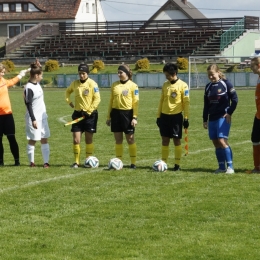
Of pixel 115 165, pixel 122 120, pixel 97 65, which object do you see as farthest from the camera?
pixel 97 65

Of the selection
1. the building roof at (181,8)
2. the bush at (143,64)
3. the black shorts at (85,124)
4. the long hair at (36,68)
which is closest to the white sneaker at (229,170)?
the black shorts at (85,124)

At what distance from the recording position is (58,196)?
9711 mm

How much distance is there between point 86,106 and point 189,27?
62.0m

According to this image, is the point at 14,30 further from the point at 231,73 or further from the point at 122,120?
the point at 122,120

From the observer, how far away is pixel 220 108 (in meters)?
11.4

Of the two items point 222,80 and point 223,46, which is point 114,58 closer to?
point 223,46

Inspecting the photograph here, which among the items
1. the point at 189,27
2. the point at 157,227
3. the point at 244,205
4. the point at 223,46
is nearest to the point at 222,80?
the point at 244,205

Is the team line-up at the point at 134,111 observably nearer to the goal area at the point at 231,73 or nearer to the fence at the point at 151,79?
the goal area at the point at 231,73

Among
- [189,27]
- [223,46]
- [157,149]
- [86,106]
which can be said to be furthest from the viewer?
[189,27]

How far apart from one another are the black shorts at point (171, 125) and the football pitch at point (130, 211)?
2.19ft

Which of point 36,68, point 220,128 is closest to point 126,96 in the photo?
point 36,68

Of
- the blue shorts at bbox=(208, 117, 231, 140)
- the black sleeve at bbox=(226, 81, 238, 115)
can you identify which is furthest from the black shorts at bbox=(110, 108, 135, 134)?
the black sleeve at bbox=(226, 81, 238, 115)

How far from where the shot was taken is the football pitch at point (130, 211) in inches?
277

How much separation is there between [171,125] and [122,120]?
89 cm
